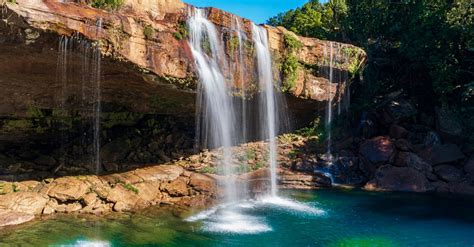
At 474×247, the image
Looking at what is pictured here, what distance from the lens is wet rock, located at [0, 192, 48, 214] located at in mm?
13672

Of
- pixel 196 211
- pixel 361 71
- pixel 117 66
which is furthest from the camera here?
pixel 361 71

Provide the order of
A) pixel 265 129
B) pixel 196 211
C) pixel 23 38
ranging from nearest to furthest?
pixel 23 38
pixel 196 211
pixel 265 129

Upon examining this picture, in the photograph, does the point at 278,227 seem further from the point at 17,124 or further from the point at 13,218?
the point at 17,124

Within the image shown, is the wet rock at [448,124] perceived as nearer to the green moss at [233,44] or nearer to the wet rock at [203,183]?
the green moss at [233,44]

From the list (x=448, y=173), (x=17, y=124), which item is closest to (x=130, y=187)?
(x=17, y=124)

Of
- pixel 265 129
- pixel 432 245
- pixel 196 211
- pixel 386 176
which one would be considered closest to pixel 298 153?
pixel 265 129

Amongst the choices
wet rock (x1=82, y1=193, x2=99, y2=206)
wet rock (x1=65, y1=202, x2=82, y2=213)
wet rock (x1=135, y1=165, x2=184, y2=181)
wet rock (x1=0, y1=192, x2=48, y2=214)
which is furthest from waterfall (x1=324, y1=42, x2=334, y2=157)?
wet rock (x1=0, y1=192, x2=48, y2=214)

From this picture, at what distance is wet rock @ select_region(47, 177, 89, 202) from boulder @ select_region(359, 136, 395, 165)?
48.9 ft

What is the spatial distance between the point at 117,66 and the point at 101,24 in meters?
1.73

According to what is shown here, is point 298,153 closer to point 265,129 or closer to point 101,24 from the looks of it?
point 265,129

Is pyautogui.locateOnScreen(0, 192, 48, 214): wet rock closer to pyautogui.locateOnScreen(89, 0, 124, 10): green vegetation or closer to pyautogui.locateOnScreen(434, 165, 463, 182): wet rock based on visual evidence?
pyautogui.locateOnScreen(89, 0, 124, 10): green vegetation

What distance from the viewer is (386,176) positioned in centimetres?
2022

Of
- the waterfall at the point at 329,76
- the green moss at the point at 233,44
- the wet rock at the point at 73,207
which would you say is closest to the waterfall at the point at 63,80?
the wet rock at the point at 73,207

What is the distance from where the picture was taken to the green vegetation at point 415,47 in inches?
819
